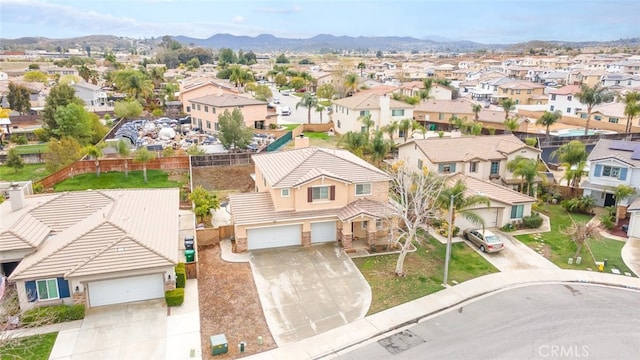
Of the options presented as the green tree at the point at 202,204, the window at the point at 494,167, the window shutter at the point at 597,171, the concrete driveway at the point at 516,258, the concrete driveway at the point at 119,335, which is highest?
the window shutter at the point at 597,171

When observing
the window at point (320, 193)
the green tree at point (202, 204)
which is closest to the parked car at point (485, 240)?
the window at point (320, 193)

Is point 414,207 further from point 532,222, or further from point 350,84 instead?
point 350,84

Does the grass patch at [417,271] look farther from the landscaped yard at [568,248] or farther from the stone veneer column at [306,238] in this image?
the landscaped yard at [568,248]

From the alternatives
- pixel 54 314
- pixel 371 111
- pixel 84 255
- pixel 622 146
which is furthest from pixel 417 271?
pixel 371 111

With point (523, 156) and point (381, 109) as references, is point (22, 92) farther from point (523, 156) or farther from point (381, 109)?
point (523, 156)

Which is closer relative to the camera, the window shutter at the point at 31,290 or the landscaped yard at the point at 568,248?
the window shutter at the point at 31,290


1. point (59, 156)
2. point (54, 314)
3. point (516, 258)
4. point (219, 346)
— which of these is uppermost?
point (59, 156)
